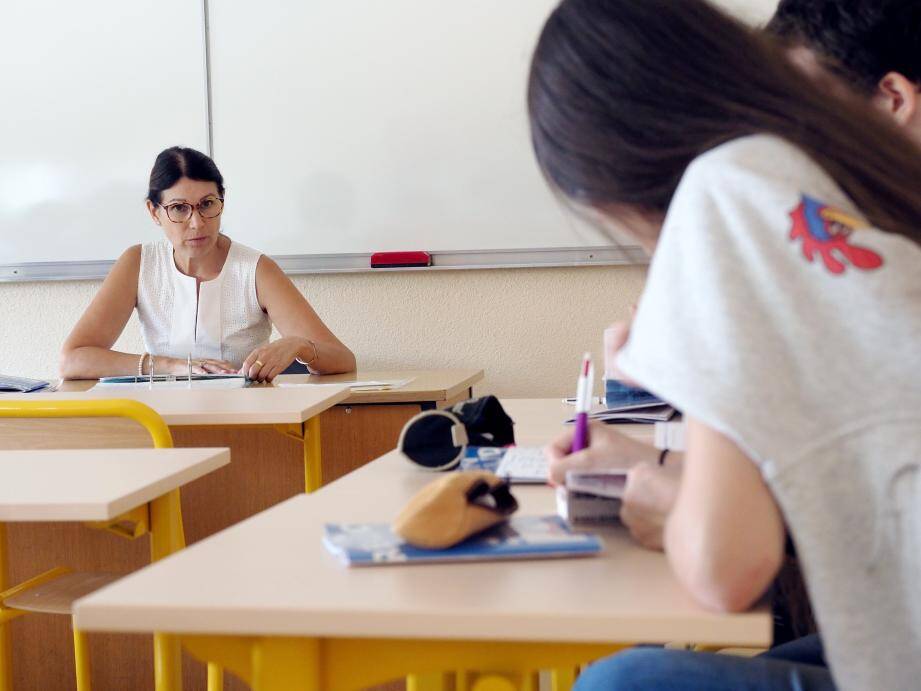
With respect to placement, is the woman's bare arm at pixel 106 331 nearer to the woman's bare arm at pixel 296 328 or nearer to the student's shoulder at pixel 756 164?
the woman's bare arm at pixel 296 328

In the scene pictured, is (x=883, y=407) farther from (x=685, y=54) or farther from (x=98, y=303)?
(x=98, y=303)

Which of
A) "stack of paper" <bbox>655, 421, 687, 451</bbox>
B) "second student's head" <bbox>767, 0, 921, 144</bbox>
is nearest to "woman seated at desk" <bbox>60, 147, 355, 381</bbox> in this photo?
"stack of paper" <bbox>655, 421, 687, 451</bbox>

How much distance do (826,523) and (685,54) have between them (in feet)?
1.25

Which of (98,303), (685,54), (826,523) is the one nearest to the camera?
(826,523)

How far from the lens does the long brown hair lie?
0.84 metres

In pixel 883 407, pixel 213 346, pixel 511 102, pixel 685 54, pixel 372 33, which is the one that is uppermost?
pixel 372 33

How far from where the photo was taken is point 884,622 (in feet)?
2.37

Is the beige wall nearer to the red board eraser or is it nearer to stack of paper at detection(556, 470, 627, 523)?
the red board eraser

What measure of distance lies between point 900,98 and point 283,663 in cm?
116

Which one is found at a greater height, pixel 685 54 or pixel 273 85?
pixel 273 85

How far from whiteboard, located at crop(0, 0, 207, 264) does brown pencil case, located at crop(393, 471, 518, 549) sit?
→ 10.0 ft

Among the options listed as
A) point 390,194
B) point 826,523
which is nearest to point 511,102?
point 390,194

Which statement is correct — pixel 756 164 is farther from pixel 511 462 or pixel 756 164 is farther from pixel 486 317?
pixel 486 317

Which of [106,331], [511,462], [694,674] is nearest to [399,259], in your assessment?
[106,331]
